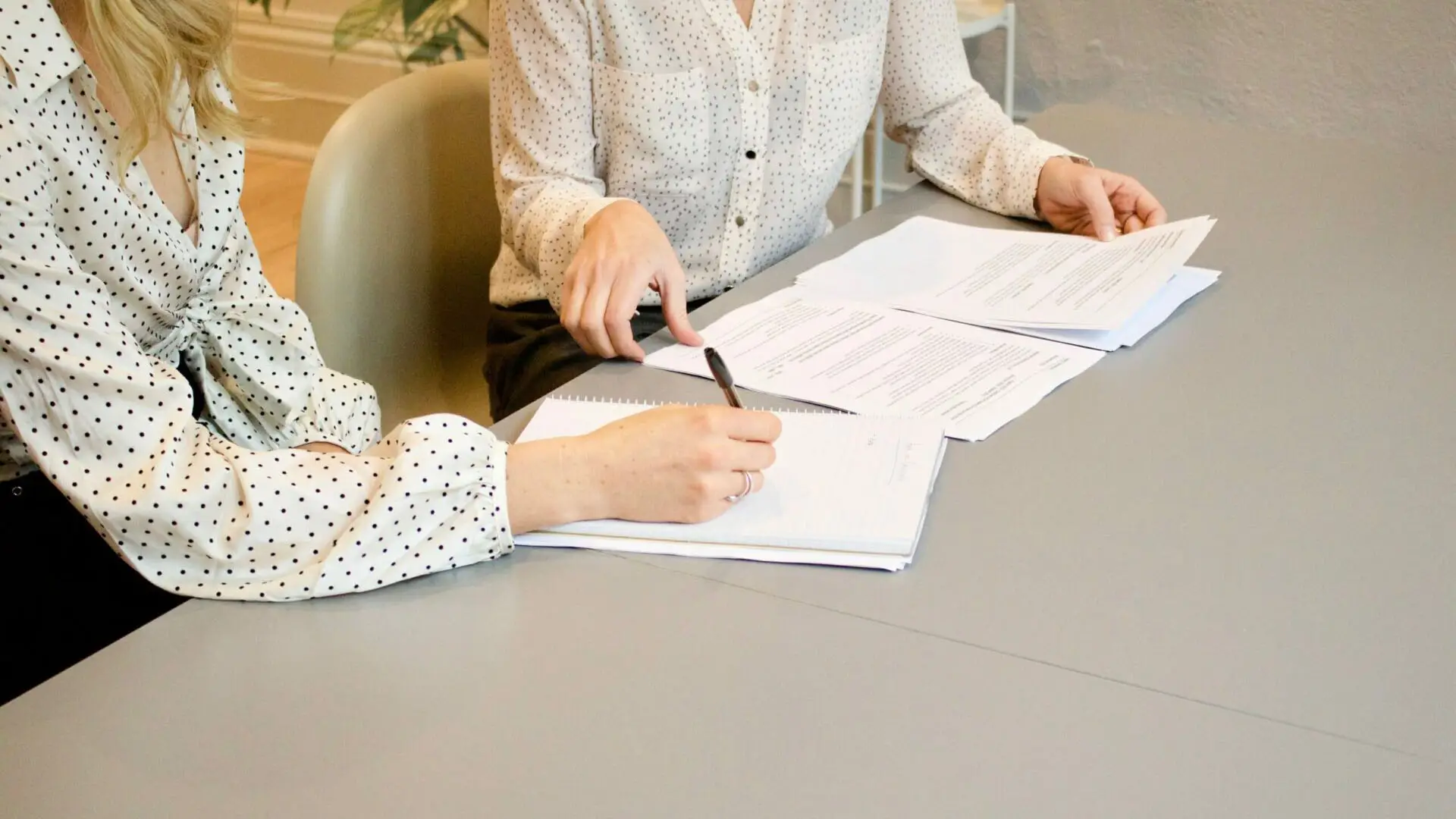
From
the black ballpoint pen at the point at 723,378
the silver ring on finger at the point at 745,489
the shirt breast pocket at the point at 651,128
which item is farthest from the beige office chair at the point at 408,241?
the silver ring on finger at the point at 745,489

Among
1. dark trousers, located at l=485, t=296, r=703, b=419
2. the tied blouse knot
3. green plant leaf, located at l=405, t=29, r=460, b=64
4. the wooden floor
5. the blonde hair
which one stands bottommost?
the wooden floor

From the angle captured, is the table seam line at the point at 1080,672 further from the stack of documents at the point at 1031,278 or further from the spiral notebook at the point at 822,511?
the stack of documents at the point at 1031,278

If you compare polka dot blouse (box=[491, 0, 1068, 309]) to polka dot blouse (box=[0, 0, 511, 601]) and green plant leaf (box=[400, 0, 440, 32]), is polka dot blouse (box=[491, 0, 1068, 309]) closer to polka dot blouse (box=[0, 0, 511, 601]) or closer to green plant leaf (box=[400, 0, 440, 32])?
polka dot blouse (box=[0, 0, 511, 601])

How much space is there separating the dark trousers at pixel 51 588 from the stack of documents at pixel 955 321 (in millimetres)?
468

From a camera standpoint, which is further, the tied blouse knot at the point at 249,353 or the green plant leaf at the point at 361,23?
the green plant leaf at the point at 361,23

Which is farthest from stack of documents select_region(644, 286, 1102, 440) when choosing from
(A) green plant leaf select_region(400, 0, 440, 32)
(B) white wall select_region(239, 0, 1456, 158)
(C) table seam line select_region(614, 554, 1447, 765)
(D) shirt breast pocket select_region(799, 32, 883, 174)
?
(A) green plant leaf select_region(400, 0, 440, 32)

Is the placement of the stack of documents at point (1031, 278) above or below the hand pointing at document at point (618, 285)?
below

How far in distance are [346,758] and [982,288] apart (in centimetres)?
75

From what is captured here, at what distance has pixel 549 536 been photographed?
829 mm

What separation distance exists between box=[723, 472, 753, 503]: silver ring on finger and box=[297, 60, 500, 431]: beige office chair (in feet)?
2.10

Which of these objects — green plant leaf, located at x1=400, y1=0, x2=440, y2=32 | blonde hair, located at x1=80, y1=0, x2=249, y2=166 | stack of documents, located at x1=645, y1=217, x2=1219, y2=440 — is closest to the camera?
blonde hair, located at x1=80, y1=0, x2=249, y2=166

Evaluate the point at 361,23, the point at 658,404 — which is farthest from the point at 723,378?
the point at 361,23

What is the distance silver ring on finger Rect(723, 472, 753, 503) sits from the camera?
84 centimetres

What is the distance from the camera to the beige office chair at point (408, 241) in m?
1.30
